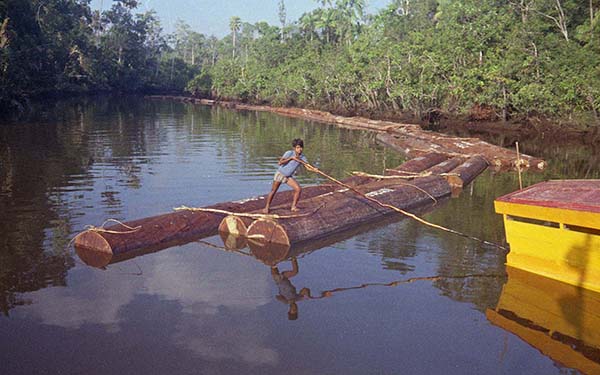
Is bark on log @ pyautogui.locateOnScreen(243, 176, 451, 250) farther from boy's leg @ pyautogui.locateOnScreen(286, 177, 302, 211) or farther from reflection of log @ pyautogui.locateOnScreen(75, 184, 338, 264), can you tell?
reflection of log @ pyautogui.locateOnScreen(75, 184, 338, 264)

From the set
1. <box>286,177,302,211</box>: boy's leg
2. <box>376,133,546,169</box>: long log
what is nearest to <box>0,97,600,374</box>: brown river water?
<box>286,177,302,211</box>: boy's leg

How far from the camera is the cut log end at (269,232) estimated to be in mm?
10602

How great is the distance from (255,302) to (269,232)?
267 cm

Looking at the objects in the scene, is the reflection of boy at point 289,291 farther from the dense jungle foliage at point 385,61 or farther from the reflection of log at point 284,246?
the dense jungle foliage at point 385,61

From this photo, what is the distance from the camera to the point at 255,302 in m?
8.26

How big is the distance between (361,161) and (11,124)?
22670 mm

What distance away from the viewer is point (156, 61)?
323 ft

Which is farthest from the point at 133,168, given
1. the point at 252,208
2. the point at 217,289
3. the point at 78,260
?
the point at 217,289

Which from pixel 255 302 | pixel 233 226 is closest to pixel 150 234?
pixel 233 226

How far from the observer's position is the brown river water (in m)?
6.61

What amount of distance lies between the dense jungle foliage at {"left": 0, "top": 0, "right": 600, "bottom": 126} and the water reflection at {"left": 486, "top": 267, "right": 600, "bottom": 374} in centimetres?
2231

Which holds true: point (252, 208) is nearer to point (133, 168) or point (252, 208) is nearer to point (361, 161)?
point (133, 168)

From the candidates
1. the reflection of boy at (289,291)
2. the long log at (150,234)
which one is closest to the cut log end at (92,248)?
the long log at (150,234)

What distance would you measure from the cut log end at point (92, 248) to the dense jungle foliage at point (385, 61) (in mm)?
25568
